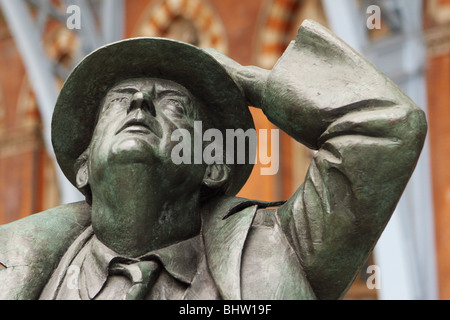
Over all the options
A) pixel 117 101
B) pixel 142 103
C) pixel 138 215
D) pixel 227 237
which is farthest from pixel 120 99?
pixel 227 237

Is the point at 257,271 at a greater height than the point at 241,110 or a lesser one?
lesser

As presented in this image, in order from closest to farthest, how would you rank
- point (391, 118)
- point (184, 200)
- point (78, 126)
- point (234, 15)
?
point (391, 118), point (184, 200), point (78, 126), point (234, 15)

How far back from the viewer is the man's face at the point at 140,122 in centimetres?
220

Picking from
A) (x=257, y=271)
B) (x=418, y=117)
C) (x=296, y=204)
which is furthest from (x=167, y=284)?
(x=418, y=117)

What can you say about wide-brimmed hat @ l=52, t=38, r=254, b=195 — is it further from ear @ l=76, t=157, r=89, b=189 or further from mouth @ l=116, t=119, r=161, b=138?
mouth @ l=116, t=119, r=161, b=138

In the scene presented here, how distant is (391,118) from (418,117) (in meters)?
0.08

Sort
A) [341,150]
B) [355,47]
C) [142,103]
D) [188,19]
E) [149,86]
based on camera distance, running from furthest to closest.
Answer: [188,19] → [355,47] → [149,86] → [142,103] → [341,150]

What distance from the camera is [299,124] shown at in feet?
7.46

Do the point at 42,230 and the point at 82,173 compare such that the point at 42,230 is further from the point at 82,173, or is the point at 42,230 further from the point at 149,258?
the point at 149,258

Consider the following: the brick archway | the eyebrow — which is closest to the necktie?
the eyebrow

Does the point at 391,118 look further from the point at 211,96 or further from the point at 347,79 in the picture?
the point at 211,96

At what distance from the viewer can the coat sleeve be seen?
2.15 m

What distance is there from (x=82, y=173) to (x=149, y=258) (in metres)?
0.34

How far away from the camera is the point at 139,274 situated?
7.16ft
